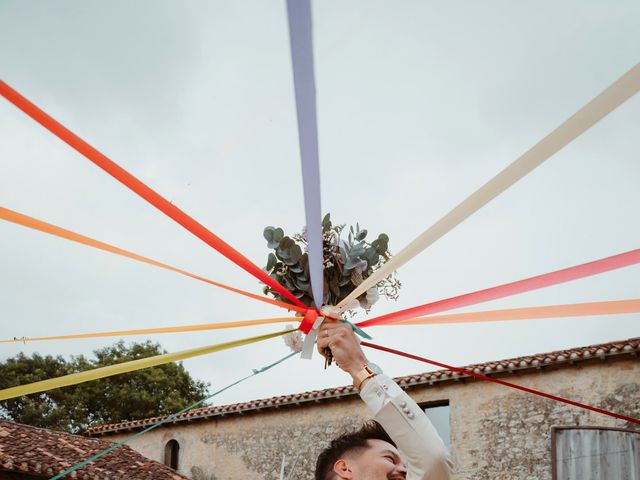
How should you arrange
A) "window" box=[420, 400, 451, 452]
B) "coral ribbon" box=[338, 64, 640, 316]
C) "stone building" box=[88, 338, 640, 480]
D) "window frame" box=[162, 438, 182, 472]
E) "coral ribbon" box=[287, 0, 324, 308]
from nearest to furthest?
"coral ribbon" box=[287, 0, 324, 308] < "coral ribbon" box=[338, 64, 640, 316] < "stone building" box=[88, 338, 640, 480] < "window" box=[420, 400, 451, 452] < "window frame" box=[162, 438, 182, 472]

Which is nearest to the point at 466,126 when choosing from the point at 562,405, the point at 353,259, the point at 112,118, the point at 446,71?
the point at 446,71

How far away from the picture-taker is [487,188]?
2537 mm

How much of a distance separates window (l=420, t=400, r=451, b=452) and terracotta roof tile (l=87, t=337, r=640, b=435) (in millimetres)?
460

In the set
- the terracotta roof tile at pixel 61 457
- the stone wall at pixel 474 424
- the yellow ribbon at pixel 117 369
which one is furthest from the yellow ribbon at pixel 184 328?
the stone wall at pixel 474 424

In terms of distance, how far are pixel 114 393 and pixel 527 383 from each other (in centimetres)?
1919

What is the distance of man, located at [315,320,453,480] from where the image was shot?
2.42 m

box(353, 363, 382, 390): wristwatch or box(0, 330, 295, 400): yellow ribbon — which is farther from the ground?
box(0, 330, 295, 400): yellow ribbon

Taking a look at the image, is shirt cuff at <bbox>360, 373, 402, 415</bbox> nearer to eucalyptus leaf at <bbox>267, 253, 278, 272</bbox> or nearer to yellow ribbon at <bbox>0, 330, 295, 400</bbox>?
yellow ribbon at <bbox>0, 330, 295, 400</bbox>

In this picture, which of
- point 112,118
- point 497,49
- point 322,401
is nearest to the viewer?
point 497,49

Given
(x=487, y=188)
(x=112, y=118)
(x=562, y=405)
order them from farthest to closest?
(x=562, y=405)
(x=112, y=118)
(x=487, y=188)

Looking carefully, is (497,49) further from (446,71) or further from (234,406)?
(234,406)

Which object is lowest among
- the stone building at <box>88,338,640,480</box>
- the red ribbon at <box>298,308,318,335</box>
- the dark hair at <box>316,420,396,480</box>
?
the dark hair at <box>316,420,396,480</box>

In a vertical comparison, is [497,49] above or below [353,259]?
above

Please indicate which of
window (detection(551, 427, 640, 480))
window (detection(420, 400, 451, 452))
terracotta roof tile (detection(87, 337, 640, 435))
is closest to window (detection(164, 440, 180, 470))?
terracotta roof tile (detection(87, 337, 640, 435))
